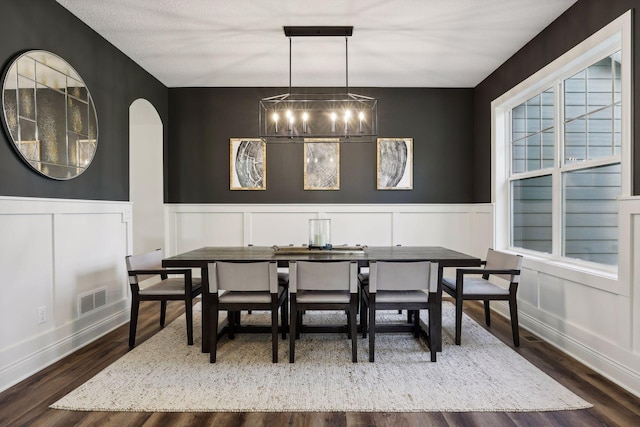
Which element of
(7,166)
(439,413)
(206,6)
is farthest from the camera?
(206,6)

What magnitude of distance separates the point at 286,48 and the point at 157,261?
244 cm

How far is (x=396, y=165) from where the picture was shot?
507cm

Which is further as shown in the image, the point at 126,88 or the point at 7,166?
the point at 126,88

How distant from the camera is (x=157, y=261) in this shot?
3502 mm

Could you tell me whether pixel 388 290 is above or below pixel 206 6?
below

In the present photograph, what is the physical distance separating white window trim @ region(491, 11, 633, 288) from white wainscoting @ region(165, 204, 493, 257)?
74cm

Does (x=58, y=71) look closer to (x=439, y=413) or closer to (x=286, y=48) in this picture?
(x=286, y=48)

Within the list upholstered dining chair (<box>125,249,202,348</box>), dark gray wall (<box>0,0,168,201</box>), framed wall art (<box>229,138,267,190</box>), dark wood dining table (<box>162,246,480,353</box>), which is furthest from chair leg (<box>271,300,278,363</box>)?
framed wall art (<box>229,138,267,190</box>)

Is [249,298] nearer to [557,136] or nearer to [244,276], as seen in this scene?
[244,276]

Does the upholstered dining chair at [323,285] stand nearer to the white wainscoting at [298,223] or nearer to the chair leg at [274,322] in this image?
the chair leg at [274,322]

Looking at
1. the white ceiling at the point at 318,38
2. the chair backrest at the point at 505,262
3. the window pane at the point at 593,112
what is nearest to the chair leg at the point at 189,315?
the white ceiling at the point at 318,38

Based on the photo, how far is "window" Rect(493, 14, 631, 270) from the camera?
268 centimetres

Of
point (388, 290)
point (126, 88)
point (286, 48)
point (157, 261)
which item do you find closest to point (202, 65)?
point (126, 88)

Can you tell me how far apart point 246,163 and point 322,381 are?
10.9 ft
